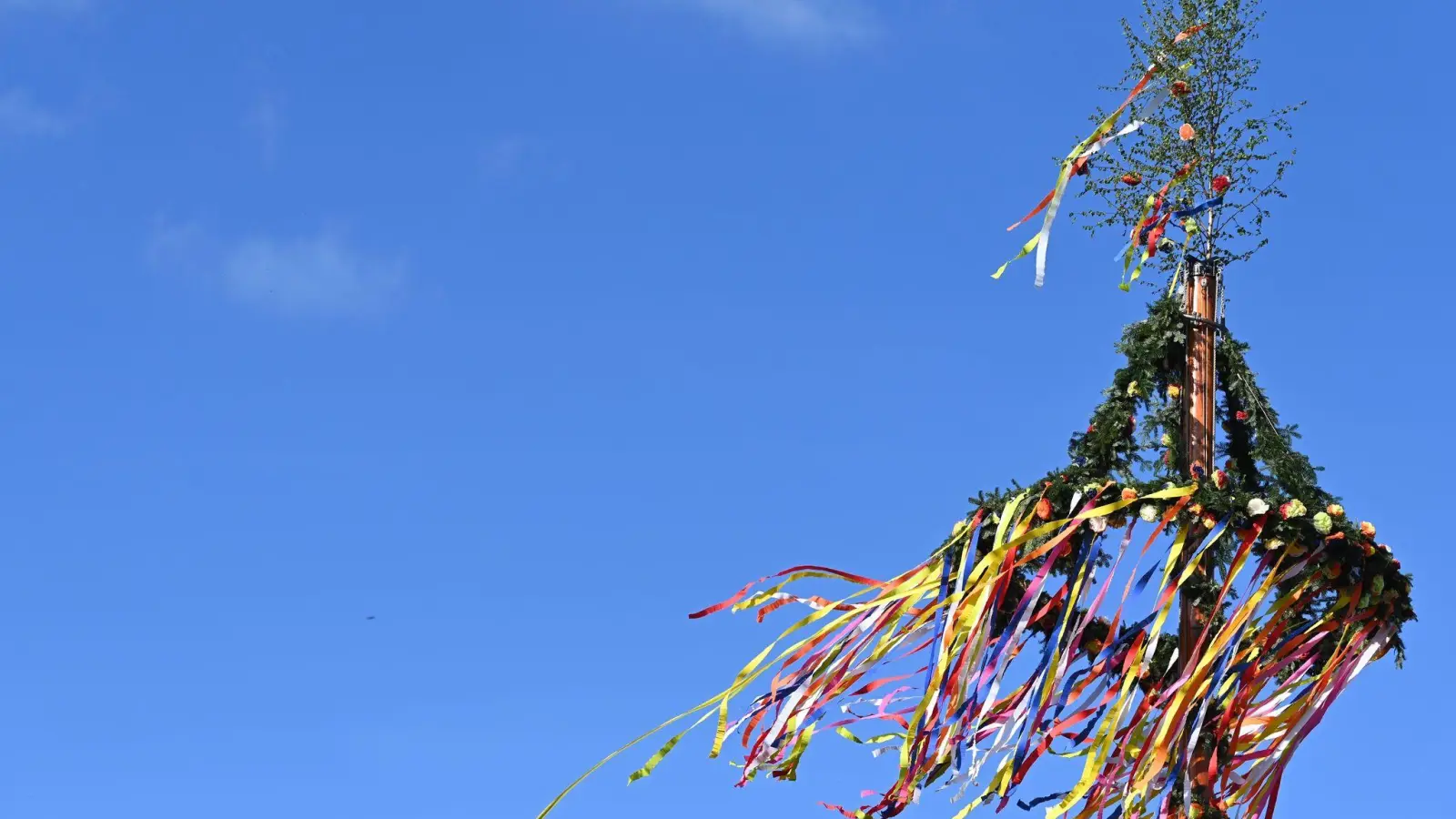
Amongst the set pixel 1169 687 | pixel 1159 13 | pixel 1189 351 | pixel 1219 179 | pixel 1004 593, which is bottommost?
pixel 1169 687

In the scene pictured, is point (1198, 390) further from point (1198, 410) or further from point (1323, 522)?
point (1323, 522)

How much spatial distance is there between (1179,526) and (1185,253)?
189 centimetres

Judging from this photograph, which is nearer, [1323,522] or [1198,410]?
[1323,522]

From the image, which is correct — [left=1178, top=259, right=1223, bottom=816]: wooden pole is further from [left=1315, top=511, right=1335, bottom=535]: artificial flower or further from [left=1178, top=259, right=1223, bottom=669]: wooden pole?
[left=1315, top=511, right=1335, bottom=535]: artificial flower

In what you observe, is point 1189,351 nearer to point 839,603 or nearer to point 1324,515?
point 1324,515

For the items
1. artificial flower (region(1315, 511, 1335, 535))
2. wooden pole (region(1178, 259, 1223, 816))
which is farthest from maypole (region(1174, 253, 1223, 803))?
artificial flower (region(1315, 511, 1335, 535))

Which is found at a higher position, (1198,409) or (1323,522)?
(1198,409)

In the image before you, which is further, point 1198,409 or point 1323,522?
point 1198,409

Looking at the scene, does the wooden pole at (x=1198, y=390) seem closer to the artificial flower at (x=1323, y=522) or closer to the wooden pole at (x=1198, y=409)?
the wooden pole at (x=1198, y=409)

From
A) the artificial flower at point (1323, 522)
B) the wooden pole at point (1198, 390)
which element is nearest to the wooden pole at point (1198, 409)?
the wooden pole at point (1198, 390)

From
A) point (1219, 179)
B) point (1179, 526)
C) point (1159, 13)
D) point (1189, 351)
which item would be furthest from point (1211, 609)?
point (1159, 13)

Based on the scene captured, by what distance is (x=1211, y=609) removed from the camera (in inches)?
515

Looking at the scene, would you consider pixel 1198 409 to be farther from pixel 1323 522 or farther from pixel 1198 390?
pixel 1323 522

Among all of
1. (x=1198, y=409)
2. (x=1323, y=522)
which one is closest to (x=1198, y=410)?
(x=1198, y=409)
